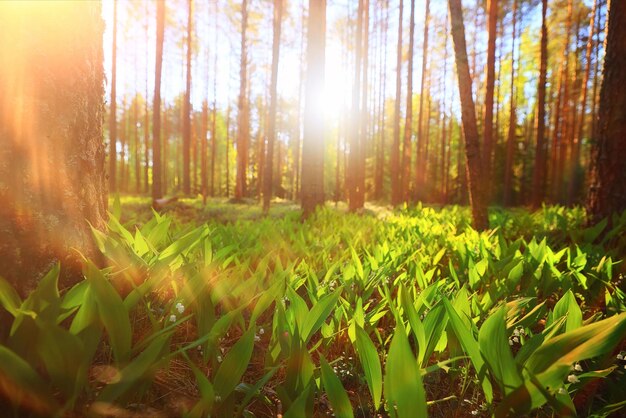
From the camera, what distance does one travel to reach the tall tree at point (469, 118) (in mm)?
5262

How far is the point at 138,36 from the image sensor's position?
19.2 m

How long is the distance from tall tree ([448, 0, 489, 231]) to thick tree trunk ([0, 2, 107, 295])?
16.3 feet

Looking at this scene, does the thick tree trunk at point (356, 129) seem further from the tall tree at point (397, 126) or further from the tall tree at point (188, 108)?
the tall tree at point (188, 108)

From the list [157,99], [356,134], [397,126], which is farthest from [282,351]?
[397,126]

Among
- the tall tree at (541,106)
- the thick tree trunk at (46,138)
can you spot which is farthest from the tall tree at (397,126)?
the thick tree trunk at (46,138)

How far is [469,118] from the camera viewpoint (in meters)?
5.40

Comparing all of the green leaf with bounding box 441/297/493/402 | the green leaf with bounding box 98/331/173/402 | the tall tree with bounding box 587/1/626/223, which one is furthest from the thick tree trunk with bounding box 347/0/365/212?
the green leaf with bounding box 98/331/173/402

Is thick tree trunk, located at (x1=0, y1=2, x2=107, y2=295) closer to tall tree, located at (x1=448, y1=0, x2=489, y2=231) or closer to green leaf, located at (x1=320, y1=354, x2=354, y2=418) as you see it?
green leaf, located at (x1=320, y1=354, x2=354, y2=418)

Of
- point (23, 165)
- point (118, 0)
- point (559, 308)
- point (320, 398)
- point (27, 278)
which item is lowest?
point (320, 398)

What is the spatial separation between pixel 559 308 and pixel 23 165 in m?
2.30

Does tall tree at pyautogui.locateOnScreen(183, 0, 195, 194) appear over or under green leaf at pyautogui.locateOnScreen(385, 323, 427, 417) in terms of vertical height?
over

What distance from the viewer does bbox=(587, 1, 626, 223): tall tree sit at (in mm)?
4227

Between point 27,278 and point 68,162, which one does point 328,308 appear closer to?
point 27,278

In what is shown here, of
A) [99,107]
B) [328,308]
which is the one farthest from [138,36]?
[328,308]
